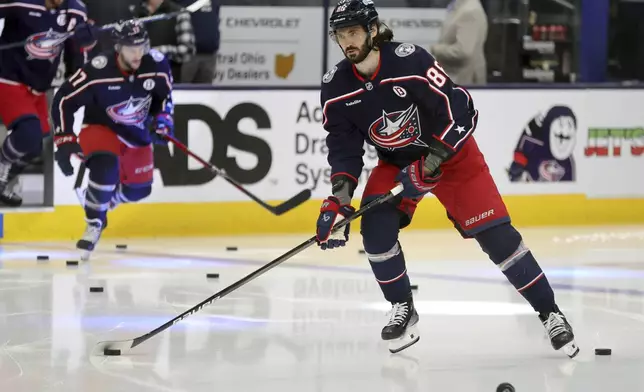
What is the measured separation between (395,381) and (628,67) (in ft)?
16.6

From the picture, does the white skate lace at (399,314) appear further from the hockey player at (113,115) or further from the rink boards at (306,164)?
the rink boards at (306,164)

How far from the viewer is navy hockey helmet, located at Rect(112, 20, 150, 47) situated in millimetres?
6230

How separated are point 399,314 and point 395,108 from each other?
0.72m

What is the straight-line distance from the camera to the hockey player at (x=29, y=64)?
7031 millimetres

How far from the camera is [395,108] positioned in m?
4.40

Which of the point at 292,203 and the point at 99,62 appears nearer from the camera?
the point at 99,62

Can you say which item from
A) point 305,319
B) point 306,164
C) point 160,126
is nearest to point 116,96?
point 160,126

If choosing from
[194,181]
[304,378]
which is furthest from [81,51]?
[304,378]

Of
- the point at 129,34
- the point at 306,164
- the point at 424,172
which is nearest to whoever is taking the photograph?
the point at 424,172

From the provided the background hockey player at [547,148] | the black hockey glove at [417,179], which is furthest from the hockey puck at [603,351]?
the background hockey player at [547,148]

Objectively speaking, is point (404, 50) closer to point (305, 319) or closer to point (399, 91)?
point (399, 91)

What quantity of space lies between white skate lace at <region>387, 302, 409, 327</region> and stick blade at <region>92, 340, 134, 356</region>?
0.89 metres

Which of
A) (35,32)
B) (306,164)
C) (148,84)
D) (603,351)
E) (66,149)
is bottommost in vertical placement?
(603,351)

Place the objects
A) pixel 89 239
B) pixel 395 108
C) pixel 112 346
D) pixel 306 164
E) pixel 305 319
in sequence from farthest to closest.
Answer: pixel 306 164 < pixel 89 239 < pixel 305 319 < pixel 112 346 < pixel 395 108
